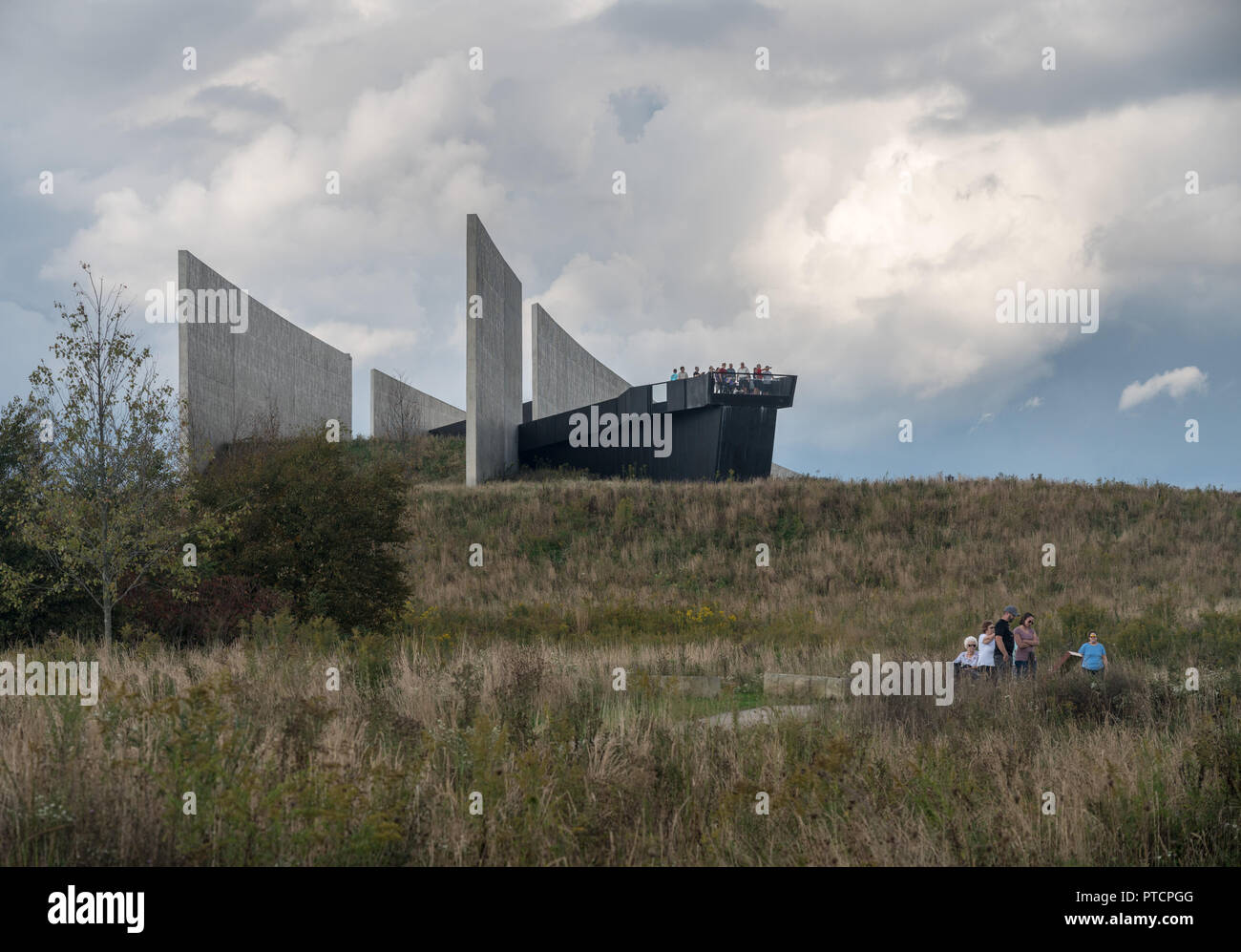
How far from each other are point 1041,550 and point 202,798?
90.7ft

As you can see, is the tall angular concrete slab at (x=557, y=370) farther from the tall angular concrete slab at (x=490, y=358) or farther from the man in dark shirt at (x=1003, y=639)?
the man in dark shirt at (x=1003, y=639)

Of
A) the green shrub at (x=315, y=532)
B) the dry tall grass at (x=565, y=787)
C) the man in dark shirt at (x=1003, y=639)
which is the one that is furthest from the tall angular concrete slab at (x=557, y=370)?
the dry tall grass at (x=565, y=787)

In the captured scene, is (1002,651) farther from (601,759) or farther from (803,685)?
(601,759)

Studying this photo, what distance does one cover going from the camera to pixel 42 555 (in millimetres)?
15578

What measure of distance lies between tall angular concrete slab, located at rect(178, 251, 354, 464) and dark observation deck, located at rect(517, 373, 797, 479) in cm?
1125

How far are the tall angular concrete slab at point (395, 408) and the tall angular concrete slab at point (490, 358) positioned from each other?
12318 mm

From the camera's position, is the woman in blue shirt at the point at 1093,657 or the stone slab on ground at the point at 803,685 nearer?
the stone slab on ground at the point at 803,685

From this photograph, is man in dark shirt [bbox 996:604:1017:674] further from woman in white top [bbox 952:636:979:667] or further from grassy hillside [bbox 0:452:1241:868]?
grassy hillside [bbox 0:452:1241:868]

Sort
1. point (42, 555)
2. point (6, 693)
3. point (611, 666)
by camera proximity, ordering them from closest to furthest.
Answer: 1. point (6, 693)
2. point (611, 666)
3. point (42, 555)

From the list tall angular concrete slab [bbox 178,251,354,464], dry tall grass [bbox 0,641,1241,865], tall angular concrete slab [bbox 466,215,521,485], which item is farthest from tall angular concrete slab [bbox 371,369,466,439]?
dry tall grass [bbox 0,641,1241,865]

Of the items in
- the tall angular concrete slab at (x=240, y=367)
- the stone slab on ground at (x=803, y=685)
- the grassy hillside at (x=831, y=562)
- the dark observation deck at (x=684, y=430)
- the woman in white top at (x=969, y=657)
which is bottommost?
the stone slab on ground at (x=803, y=685)

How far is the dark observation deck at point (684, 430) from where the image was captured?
36312 mm

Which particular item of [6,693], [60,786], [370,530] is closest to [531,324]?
[370,530]
